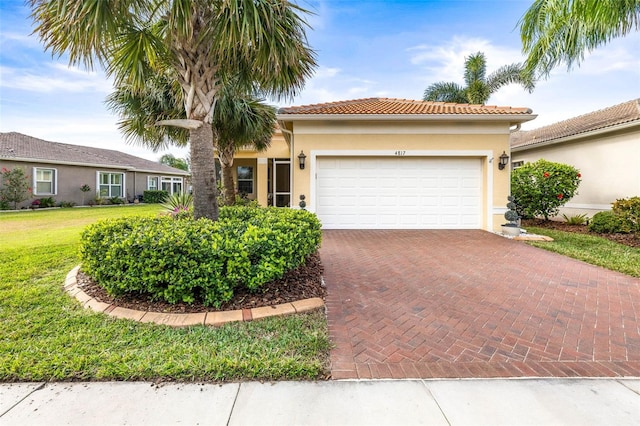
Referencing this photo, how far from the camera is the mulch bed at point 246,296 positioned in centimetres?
368

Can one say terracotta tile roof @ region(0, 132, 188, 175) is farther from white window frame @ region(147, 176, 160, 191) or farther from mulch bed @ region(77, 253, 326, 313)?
mulch bed @ region(77, 253, 326, 313)

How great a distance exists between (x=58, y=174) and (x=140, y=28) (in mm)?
20107

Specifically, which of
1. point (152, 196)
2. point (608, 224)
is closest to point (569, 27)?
point (608, 224)

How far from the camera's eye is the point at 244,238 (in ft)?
12.6

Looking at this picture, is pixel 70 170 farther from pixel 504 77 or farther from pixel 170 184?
pixel 504 77

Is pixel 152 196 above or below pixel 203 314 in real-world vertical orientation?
above

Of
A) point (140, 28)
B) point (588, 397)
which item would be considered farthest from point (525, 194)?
point (140, 28)

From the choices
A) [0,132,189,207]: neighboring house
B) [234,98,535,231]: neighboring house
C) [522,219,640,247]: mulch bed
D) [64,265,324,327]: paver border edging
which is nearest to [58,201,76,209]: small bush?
[0,132,189,207]: neighboring house

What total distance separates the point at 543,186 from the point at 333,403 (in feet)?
39.9

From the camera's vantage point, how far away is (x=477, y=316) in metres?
3.71

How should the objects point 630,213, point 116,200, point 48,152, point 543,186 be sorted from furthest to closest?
1. point 116,200
2. point 48,152
3. point 543,186
4. point 630,213

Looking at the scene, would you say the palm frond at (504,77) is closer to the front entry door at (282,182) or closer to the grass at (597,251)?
the grass at (597,251)

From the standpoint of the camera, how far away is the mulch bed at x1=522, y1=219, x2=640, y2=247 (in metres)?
8.57

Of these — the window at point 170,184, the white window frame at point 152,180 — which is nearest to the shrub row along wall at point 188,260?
the white window frame at point 152,180
